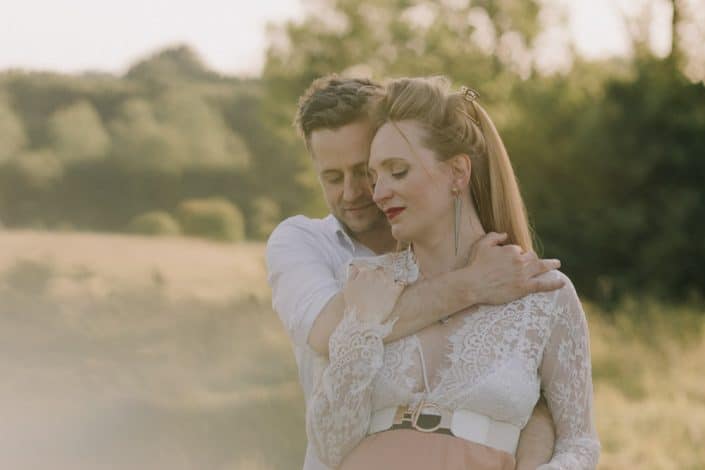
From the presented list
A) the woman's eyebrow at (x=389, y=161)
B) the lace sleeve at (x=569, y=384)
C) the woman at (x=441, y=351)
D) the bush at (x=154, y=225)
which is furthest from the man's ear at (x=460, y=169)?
the bush at (x=154, y=225)

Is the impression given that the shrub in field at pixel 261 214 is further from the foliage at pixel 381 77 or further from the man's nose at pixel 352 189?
the man's nose at pixel 352 189

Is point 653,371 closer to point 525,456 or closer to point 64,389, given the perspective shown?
point 64,389

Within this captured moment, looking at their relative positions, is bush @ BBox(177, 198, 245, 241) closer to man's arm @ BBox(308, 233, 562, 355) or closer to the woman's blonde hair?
the woman's blonde hair

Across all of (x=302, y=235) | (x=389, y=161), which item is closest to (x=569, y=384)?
(x=389, y=161)

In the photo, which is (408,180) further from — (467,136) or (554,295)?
(554,295)

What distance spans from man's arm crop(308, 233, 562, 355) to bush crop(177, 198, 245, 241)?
67.7 feet

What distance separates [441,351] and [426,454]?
298mm

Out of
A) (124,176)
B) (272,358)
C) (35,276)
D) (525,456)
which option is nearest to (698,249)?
(272,358)

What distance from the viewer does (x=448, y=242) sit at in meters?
3.19

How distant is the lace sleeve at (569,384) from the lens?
2.99 metres

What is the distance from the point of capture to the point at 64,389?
524 inches

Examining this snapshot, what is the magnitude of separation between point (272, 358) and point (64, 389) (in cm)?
247

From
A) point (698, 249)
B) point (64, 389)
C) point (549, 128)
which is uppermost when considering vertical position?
point (549, 128)

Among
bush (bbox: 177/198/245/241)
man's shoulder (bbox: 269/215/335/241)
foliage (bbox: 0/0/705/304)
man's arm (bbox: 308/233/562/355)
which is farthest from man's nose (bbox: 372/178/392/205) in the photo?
bush (bbox: 177/198/245/241)
